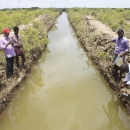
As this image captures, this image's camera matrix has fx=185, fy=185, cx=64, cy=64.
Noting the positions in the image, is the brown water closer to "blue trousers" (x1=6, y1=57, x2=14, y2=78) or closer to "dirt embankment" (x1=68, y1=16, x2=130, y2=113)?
"dirt embankment" (x1=68, y1=16, x2=130, y2=113)

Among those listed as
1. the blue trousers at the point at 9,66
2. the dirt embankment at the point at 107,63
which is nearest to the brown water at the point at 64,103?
the dirt embankment at the point at 107,63

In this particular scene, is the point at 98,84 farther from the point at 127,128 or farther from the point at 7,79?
the point at 7,79

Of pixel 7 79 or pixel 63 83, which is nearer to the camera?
pixel 7 79

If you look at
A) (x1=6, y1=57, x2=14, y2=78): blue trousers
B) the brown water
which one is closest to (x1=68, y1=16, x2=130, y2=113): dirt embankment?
the brown water

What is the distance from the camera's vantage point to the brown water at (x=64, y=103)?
456 cm

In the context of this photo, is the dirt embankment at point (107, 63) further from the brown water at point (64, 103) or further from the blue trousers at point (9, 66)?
the blue trousers at point (9, 66)

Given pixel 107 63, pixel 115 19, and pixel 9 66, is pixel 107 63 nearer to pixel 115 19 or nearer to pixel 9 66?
pixel 9 66

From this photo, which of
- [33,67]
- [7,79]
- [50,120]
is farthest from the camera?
[33,67]

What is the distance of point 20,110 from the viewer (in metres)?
5.12

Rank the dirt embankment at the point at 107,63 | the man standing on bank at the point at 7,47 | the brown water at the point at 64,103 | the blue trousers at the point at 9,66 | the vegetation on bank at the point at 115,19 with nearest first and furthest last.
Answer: the brown water at the point at 64,103, the dirt embankment at the point at 107,63, the man standing on bank at the point at 7,47, the blue trousers at the point at 9,66, the vegetation on bank at the point at 115,19

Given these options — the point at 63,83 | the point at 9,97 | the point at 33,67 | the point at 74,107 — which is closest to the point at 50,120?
the point at 74,107

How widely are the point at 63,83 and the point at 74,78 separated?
607 millimetres

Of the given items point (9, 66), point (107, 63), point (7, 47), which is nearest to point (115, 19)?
point (107, 63)

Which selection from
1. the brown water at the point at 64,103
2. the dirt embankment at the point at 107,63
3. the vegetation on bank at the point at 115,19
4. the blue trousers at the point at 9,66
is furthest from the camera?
the vegetation on bank at the point at 115,19
